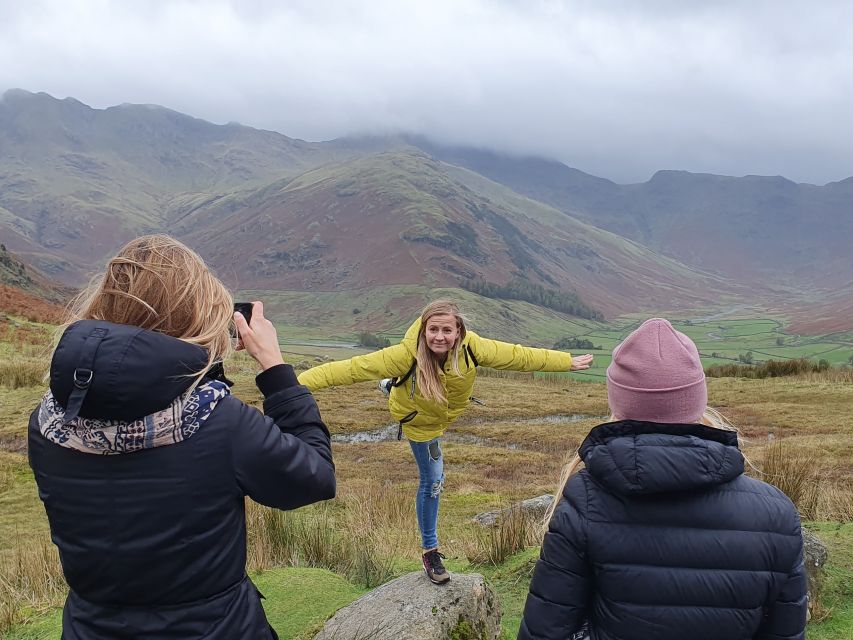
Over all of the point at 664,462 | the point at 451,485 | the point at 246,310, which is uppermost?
the point at 246,310

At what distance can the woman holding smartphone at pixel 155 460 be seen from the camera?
190 cm

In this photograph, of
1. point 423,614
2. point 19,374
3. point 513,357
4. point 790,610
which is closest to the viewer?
point 790,610

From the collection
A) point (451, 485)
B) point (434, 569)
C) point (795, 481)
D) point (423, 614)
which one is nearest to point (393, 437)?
point (451, 485)

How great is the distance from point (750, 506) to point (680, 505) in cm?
27

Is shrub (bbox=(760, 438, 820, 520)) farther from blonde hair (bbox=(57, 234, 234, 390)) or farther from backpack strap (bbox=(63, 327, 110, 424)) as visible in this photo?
backpack strap (bbox=(63, 327, 110, 424))

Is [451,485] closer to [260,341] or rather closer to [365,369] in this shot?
[365,369]

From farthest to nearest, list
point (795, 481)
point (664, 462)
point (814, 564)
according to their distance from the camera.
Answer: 1. point (795, 481)
2. point (814, 564)
3. point (664, 462)

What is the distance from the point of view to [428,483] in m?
5.04

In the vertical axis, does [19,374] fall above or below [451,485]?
above

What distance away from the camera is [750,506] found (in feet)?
7.22

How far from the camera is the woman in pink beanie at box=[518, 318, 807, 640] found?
2.11 metres

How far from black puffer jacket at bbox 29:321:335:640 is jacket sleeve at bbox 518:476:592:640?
0.94m

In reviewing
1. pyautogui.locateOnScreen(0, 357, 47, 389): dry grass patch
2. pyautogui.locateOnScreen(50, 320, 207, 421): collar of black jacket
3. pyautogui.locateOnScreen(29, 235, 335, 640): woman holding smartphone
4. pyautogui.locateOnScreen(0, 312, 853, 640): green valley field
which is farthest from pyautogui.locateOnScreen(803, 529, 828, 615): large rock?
pyautogui.locateOnScreen(0, 357, 47, 389): dry grass patch

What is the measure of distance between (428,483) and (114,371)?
140 inches
